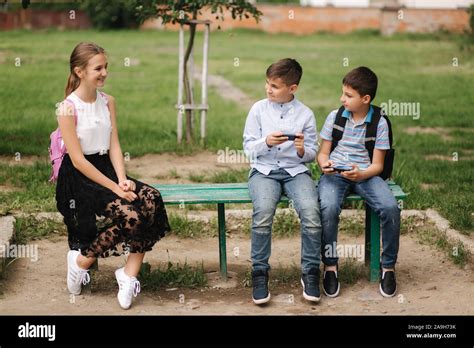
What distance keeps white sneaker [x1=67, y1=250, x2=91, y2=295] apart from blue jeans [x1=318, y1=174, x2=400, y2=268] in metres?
1.36

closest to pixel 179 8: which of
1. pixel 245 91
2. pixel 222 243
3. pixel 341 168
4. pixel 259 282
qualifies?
pixel 222 243

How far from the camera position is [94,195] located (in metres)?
4.64

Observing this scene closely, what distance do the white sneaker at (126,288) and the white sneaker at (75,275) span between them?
20cm

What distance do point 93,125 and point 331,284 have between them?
1.62 m

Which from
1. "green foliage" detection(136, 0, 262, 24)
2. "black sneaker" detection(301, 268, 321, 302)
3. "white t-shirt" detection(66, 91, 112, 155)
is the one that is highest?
"green foliage" detection(136, 0, 262, 24)

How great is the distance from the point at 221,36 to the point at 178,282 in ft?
78.2

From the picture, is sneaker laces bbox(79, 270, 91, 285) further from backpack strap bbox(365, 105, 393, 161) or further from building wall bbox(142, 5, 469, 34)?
building wall bbox(142, 5, 469, 34)

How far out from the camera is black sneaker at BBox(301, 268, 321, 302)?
466 cm

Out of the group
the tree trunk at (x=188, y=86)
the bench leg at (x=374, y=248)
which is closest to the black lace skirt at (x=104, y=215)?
the bench leg at (x=374, y=248)

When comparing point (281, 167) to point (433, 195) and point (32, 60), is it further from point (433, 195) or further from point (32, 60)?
point (32, 60)

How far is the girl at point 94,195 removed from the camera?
4.61 meters

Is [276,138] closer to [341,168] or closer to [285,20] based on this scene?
[341,168]

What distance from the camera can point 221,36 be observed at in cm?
2823

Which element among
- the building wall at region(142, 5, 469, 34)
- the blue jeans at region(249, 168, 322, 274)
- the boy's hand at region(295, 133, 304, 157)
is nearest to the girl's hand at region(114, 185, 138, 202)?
the blue jeans at region(249, 168, 322, 274)
